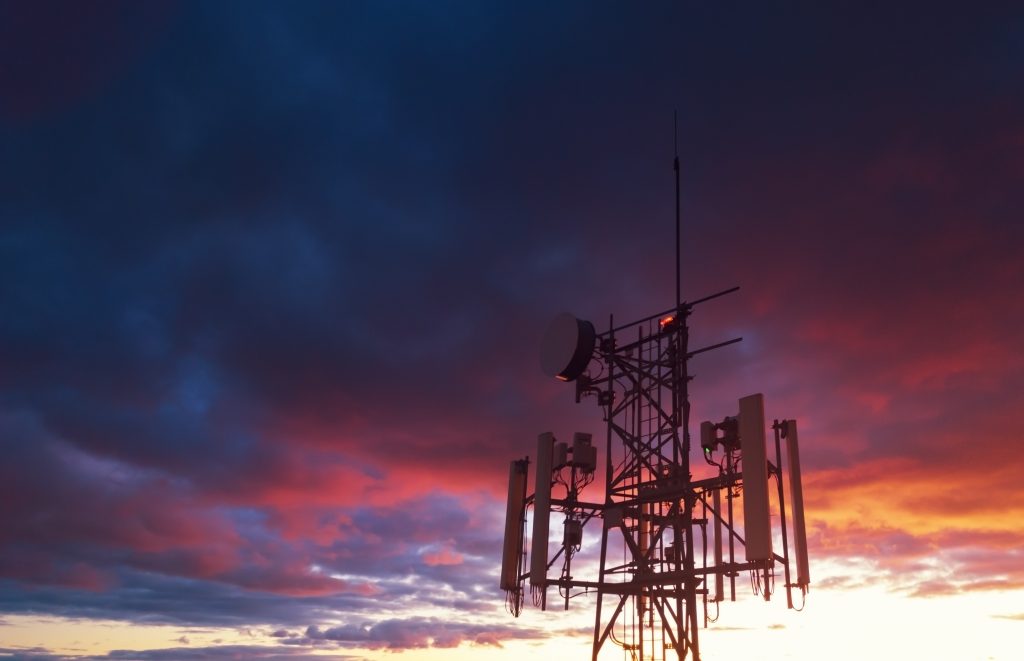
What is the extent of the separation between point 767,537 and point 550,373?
14.2m

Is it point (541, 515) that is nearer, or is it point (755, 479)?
point (755, 479)

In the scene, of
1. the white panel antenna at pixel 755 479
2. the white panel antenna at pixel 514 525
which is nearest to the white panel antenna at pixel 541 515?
the white panel antenna at pixel 514 525

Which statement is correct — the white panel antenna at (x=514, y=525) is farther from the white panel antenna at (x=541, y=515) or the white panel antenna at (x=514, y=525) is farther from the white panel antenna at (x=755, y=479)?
the white panel antenna at (x=755, y=479)

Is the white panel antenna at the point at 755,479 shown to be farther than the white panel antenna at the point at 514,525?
No

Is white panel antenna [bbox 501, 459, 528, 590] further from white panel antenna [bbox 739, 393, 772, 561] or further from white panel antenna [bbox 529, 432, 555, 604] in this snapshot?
white panel antenna [bbox 739, 393, 772, 561]

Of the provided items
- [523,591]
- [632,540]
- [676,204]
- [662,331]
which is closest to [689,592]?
[632,540]

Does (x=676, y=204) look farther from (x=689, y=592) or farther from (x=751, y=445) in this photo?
(x=689, y=592)

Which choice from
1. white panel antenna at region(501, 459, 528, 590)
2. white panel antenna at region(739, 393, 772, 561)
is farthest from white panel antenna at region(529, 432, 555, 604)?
white panel antenna at region(739, 393, 772, 561)

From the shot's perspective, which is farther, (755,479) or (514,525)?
(514,525)

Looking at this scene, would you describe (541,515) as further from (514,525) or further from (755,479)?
(755,479)

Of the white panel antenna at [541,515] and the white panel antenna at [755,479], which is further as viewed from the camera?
the white panel antenna at [541,515]

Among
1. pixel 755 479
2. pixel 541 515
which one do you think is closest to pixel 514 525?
pixel 541 515

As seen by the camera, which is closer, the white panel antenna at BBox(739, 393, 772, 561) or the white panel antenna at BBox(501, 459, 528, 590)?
the white panel antenna at BBox(739, 393, 772, 561)

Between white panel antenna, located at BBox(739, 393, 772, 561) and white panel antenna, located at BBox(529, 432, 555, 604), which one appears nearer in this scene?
white panel antenna, located at BBox(739, 393, 772, 561)
